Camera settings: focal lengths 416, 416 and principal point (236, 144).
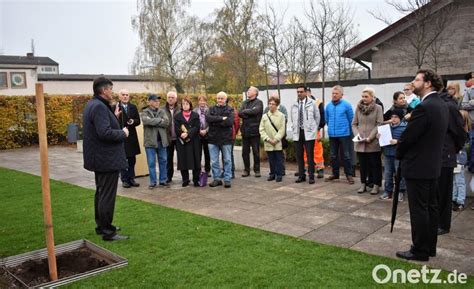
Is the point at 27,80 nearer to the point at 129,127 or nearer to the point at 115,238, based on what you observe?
the point at 129,127

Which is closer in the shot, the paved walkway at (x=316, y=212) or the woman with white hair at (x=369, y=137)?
the paved walkway at (x=316, y=212)

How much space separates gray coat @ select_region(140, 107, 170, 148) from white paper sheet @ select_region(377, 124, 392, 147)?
420 cm

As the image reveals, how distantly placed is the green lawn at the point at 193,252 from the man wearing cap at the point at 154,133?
5.30 ft

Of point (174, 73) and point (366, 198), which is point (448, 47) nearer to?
point (366, 198)

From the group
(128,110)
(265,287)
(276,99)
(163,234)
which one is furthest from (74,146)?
(265,287)

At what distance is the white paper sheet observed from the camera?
6957 millimetres

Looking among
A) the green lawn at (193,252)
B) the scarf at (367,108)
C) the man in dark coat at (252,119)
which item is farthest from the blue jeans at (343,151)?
the green lawn at (193,252)

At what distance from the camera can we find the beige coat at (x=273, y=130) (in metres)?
8.94

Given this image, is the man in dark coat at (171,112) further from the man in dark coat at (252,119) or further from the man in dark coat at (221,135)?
the man in dark coat at (252,119)

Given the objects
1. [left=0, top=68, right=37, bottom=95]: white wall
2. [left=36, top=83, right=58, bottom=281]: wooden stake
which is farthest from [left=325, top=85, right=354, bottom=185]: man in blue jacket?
[left=0, top=68, right=37, bottom=95]: white wall

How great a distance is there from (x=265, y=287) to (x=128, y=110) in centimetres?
590

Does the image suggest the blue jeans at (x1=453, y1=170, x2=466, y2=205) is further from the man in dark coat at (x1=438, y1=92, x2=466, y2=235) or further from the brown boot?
the brown boot

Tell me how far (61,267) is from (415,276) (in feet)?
12.2

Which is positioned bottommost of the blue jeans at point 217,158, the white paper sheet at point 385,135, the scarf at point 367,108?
the blue jeans at point 217,158
